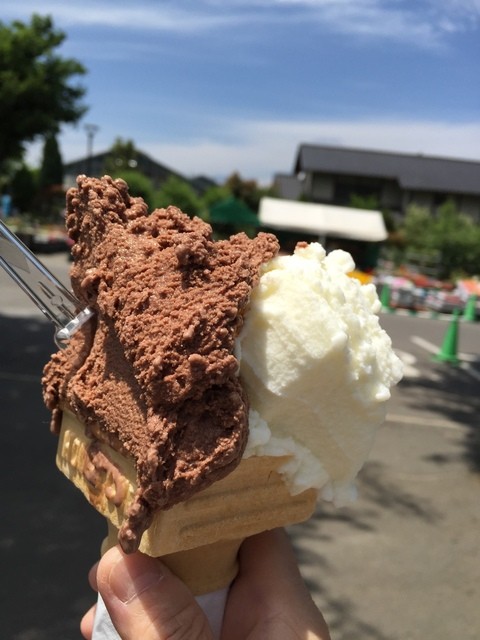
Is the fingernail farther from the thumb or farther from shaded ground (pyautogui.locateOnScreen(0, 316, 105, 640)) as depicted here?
shaded ground (pyautogui.locateOnScreen(0, 316, 105, 640))

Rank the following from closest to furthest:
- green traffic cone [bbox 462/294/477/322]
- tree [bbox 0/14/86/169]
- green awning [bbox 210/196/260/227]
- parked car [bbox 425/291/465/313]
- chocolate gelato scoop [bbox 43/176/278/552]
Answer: chocolate gelato scoop [bbox 43/176/278/552] → tree [bbox 0/14/86/169] → green traffic cone [bbox 462/294/477/322] → parked car [bbox 425/291/465/313] → green awning [bbox 210/196/260/227]

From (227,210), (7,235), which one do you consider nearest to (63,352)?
(7,235)

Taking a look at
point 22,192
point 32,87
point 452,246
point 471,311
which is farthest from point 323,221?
point 22,192

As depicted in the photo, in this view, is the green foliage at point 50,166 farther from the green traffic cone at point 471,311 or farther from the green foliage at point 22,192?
the green traffic cone at point 471,311

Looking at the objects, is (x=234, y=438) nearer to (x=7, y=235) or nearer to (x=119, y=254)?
(x=119, y=254)

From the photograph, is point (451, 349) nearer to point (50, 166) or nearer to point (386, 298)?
point (386, 298)

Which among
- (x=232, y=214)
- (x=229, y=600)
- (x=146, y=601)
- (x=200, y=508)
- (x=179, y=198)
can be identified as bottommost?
(x=179, y=198)

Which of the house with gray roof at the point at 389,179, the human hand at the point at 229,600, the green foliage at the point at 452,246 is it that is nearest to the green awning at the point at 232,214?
the green foliage at the point at 452,246

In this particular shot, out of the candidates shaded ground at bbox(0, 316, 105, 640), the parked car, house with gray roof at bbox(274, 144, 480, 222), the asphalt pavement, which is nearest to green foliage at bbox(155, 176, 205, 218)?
house with gray roof at bbox(274, 144, 480, 222)
